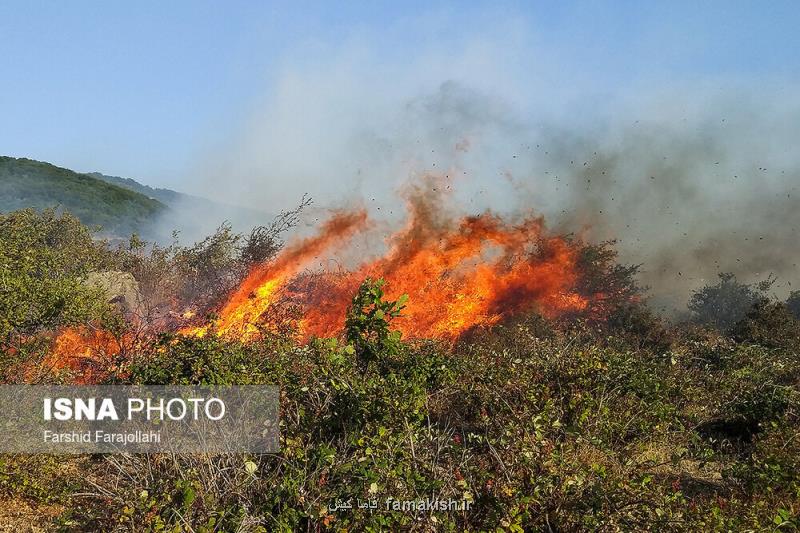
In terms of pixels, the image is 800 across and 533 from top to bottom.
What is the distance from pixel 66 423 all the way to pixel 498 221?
57.3 ft

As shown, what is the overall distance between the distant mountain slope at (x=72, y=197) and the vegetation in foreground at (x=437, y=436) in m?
74.9

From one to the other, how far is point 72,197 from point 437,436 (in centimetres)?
9794

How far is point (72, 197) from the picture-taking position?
295ft

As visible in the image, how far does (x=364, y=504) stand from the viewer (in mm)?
5633

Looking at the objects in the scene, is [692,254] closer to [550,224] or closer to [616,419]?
[550,224]

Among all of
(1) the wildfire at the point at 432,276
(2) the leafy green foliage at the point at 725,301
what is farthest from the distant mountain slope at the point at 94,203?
(2) the leafy green foliage at the point at 725,301

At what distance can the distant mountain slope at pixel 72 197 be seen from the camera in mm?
83812

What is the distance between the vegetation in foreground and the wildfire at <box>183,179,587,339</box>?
183 centimetres

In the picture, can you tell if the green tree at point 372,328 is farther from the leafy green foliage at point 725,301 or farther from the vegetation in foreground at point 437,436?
the leafy green foliage at point 725,301

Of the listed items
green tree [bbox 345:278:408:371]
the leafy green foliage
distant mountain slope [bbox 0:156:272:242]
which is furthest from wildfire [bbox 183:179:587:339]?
distant mountain slope [bbox 0:156:272:242]

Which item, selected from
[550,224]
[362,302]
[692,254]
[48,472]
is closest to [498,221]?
[550,224]
